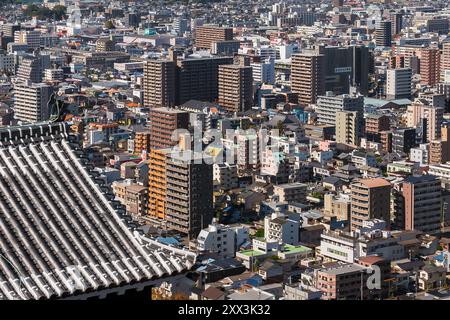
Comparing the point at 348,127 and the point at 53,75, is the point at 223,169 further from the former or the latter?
the point at 53,75

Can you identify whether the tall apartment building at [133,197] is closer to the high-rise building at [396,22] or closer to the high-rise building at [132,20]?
the high-rise building at [396,22]

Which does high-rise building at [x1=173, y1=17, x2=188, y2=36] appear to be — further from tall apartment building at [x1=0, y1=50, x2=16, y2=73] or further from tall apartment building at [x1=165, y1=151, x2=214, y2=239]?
tall apartment building at [x1=165, y1=151, x2=214, y2=239]

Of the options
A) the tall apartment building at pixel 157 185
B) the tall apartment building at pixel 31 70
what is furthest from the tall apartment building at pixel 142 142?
the tall apartment building at pixel 31 70

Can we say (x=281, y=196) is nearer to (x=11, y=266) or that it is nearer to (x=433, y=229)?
(x=433, y=229)

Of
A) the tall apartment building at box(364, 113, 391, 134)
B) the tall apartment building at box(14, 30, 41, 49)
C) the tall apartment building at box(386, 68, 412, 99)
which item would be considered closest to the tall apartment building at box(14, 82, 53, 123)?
the tall apartment building at box(364, 113, 391, 134)

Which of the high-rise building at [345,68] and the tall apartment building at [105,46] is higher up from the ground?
the tall apartment building at [105,46]

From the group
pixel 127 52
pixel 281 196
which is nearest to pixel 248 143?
pixel 281 196

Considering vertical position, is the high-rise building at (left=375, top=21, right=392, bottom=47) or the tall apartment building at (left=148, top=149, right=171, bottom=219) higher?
the high-rise building at (left=375, top=21, right=392, bottom=47)
